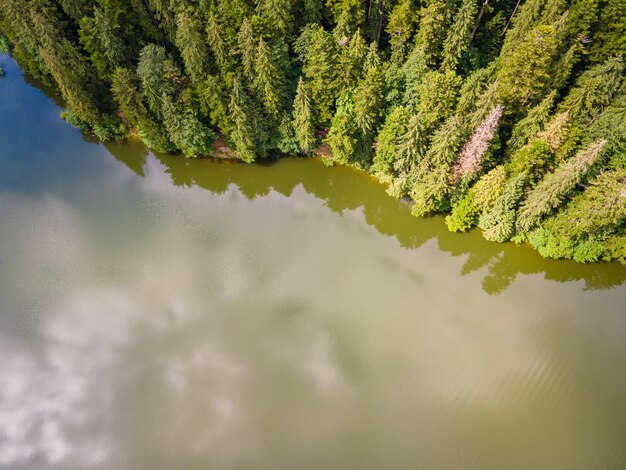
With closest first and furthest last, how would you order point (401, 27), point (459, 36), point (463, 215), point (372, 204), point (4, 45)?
point (459, 36)
point (463, 215)
point (401, 27)
point (372, 204)
point (4, 45)

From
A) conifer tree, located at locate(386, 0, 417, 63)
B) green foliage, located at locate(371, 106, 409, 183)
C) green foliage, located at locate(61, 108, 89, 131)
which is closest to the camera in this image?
green foliage, located at locate(371, 106, 409, 183)

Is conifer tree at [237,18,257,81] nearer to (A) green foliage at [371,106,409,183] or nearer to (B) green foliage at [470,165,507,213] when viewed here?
(A) green foliage at [371,106,409,183]

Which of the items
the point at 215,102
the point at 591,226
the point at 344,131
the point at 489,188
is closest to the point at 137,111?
the point at 215,102

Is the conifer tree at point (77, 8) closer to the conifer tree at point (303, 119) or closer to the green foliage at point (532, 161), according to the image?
the conifer tree at point (303, 119)

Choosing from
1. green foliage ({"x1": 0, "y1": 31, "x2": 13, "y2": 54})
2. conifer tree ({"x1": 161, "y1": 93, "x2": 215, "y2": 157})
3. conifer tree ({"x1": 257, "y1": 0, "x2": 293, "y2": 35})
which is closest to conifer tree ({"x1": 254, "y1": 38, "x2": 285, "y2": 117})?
conifer tree ({"x1": 257, "y1": 0, "x2": 293, "y2": 35})

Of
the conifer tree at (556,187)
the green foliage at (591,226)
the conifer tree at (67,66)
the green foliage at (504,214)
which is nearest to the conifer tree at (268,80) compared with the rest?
the conifer tree at (67,66)

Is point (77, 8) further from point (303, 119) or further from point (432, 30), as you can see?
point (432, 30)
